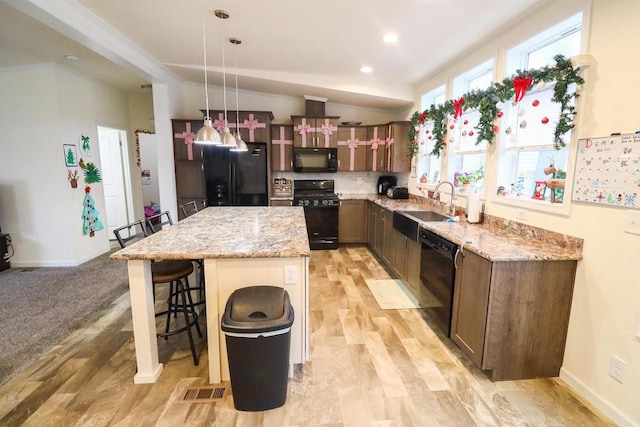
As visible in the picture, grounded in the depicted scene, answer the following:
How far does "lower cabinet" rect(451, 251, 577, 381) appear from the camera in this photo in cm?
196

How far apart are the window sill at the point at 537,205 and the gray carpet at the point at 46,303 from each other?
395cm

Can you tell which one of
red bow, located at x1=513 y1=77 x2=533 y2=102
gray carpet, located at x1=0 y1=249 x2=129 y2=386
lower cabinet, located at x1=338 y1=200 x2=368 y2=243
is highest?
red bow, located at x1=513 y1=77 x2=533 y2=102

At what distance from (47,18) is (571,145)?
158 inches

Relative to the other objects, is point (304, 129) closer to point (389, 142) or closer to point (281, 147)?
point (281, 147)

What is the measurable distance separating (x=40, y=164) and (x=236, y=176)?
255 centimetres

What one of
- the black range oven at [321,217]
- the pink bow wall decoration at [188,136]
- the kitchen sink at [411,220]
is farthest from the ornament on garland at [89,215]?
the kitchen sink at [411,220]

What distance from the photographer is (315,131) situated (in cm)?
513

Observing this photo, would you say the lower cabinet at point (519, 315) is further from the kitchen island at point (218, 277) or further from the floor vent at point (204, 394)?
the floor vent at point (204, 394)

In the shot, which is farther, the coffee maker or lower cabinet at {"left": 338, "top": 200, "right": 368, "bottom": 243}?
the coffee maker

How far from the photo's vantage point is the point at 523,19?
2.46 m

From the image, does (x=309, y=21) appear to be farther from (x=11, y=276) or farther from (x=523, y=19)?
(x=11, y=276)

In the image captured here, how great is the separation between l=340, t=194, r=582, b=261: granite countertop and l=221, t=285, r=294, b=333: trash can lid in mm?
1336

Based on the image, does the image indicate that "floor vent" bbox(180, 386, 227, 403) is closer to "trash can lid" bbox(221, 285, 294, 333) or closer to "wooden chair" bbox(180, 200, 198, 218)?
"trash can lid" bbox(221, 285, 294, 333)

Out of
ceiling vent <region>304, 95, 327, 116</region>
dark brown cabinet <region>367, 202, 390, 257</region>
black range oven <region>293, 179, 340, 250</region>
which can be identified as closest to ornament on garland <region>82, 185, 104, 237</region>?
black range oven <region>293, 179, 340, 250</region>
